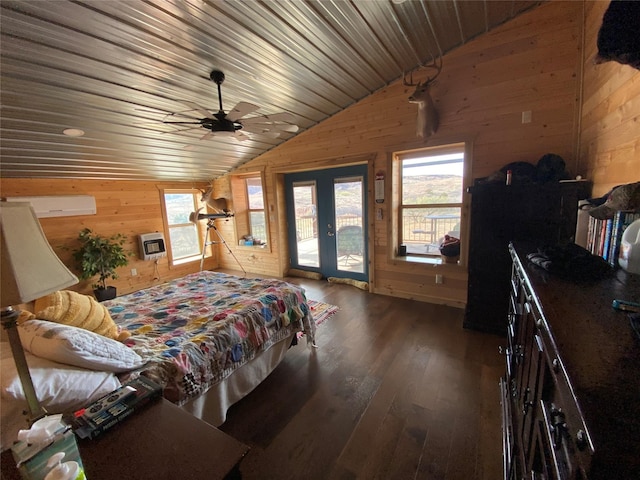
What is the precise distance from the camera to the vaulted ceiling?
5.89 ft

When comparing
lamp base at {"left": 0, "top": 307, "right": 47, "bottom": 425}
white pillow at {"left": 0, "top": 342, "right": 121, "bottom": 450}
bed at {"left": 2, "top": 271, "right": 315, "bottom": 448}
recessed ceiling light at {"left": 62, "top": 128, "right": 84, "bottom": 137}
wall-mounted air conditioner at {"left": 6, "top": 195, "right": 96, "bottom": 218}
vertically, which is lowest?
bed at {"left": 2, "top": 271, "right": 315, "bottom": 448}

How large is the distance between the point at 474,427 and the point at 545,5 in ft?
12.4

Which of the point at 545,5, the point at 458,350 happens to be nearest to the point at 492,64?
the point at 545,5

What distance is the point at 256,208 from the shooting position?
5594 mm

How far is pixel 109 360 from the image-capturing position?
1352 millimetres

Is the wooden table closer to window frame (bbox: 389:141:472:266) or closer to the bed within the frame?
the bed

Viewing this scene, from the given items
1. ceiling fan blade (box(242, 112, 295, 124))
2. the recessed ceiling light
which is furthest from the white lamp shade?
the recessed ceiling light

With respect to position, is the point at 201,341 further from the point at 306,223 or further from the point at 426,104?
the point at 306,223

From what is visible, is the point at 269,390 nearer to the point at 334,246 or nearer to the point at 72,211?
the point at 334,246

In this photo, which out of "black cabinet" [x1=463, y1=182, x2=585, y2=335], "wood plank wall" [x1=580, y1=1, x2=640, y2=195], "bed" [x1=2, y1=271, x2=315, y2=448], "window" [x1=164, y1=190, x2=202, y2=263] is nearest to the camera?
"bed" [x1=2, y1=271, x2=315, y2=448]

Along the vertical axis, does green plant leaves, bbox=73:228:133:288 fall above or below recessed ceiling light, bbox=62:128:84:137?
below

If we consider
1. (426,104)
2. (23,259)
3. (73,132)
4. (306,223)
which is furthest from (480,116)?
(73,132)

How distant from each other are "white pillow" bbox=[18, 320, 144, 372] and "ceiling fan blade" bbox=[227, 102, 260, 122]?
5.56ft

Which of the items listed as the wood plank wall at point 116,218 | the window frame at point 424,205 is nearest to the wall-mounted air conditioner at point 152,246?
the wood plank wall at point 116,218
